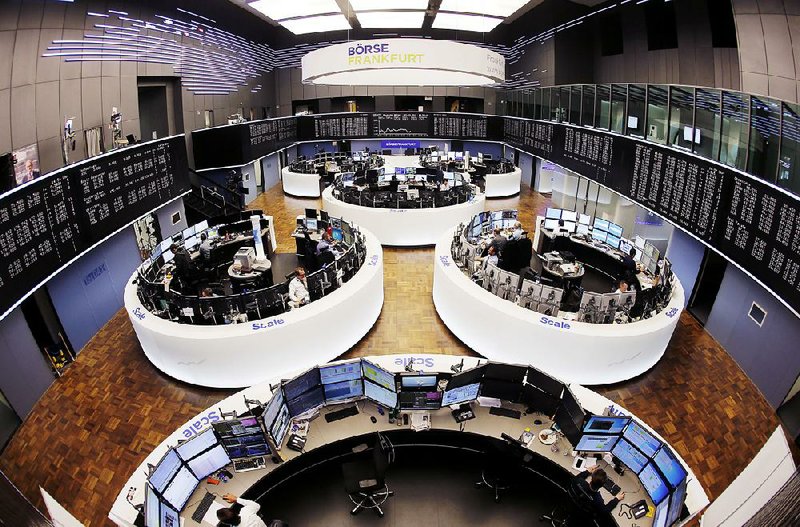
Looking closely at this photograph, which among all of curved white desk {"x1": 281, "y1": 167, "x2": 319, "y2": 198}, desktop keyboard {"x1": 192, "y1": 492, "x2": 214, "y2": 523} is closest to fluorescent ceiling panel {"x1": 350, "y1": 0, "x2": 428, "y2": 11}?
curved white desk {"x1": 281, "y1": 167, "x2": 319, "y2": 198}

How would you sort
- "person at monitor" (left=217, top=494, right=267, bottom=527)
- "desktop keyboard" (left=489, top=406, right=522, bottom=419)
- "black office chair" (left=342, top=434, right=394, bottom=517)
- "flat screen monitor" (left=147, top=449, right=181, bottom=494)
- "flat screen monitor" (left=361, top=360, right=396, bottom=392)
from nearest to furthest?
1. "flat screen monitor" (left=147, top=449, right=181, bottom=494)
2. "person at monitor" (left=217, top=494, right=267, bottom=527)
3. "black office chair" (left=342, top=434, right=394, bottom=517)
4. "flat screen monitor" (left=361, top=360, right=396, bottom=392)
5. "desktop keyboard" (left=489, top=406, right=522, bottom=419)

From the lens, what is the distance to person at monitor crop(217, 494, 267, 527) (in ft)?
13.2

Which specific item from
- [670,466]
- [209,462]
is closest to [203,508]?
[209,462]

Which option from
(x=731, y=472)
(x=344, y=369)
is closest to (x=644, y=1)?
(x=731, y=472)

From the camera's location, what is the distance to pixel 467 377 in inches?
201

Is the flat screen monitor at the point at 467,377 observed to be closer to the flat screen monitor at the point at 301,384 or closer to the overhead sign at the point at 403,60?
the flat screen monitor at the point at 301,384

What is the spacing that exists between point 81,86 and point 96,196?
91.5 inches

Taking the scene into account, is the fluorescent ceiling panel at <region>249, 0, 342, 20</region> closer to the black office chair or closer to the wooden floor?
the wooden floor

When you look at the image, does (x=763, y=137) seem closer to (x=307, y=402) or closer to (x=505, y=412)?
(x=505, y=412)

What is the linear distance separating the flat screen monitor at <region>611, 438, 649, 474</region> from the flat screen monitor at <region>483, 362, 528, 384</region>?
1184 millimetres

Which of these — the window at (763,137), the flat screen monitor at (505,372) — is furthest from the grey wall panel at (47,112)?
the window at (763,137)

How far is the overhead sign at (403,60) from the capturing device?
19.7 feet

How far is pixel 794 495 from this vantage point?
2.03 m

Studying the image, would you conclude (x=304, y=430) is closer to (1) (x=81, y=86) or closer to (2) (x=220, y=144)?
(1) (x=81, y=86)
